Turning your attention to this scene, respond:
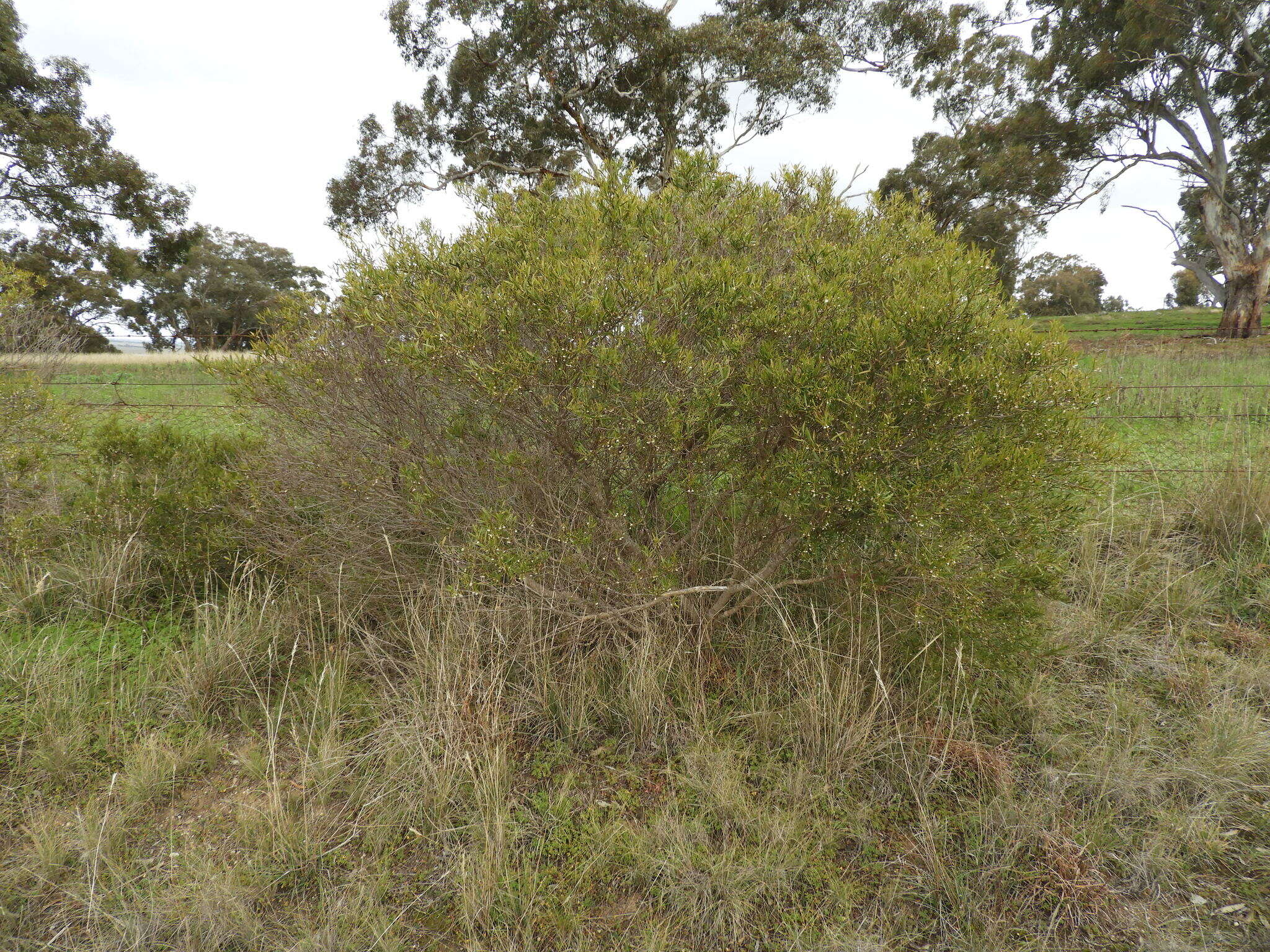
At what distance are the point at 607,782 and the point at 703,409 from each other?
5.02ft

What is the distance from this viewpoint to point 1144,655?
338 cm

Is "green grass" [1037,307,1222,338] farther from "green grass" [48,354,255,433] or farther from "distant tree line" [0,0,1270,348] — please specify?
"green grass" [48,354,255,433]

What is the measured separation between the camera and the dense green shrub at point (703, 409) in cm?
244

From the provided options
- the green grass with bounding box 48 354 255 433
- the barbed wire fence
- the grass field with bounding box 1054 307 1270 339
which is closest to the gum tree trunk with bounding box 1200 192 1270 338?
the grass field with bounding box 1054 307 1270 339

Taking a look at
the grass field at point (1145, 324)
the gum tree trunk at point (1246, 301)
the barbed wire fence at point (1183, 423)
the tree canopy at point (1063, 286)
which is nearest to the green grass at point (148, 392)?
the barbed wire fence at point (1183, 423)

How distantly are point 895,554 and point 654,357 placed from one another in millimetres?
1200

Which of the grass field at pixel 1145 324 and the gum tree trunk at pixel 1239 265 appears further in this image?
the grass field at pixel 1145 324

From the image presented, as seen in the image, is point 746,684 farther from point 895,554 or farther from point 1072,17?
point 1072,17

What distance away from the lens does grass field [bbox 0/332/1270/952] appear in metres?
2.12

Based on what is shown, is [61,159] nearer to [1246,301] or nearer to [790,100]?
[790,100]

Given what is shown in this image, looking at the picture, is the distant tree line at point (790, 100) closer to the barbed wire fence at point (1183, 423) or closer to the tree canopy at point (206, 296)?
the barbed wire fence at point (1183, 423)

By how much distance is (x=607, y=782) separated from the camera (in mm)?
2662

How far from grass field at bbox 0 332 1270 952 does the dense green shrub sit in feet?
1.43

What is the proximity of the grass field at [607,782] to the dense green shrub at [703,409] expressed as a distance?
0.44 meters
